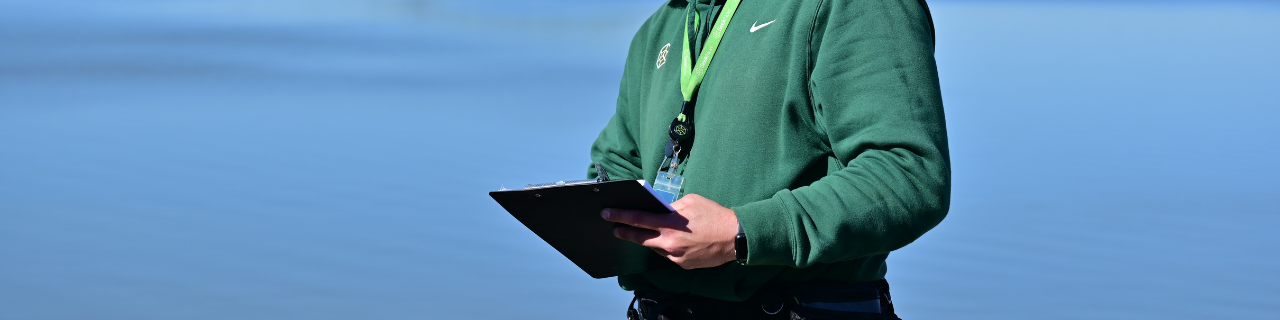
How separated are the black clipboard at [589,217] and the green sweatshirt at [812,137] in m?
0.08

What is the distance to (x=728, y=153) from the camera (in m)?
1.08

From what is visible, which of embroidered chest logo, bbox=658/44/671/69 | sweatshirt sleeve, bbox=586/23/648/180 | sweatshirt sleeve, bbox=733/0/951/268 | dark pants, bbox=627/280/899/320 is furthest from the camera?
sweatshirt sleeve, bbox=586/23/648/180

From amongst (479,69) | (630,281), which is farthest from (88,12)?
(630,281)

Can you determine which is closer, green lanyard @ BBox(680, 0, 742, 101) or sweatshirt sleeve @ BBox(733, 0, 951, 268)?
sweatshirt sleeve @ BBox(733, 0, 951, 268)

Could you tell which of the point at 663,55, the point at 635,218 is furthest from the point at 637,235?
the point at 663,55

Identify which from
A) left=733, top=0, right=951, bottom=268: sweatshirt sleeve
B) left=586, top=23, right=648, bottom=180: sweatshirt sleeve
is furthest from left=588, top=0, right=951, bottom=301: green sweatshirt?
left=586, top=23, right=648, bottom=180: sweatshirt sleeve

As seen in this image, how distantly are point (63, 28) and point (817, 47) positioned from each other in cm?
957

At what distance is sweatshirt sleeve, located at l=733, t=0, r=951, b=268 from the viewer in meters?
0.91

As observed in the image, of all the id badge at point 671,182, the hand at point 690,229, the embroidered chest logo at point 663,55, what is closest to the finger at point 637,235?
the hand at point 690,229

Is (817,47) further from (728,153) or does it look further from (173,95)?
(173,95)

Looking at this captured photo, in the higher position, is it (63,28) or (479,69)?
(63,28)

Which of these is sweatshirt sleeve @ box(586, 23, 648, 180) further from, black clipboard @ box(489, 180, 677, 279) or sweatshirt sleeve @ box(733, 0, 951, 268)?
sweatshirt sleeve @ box(733, 0, 951, 268)

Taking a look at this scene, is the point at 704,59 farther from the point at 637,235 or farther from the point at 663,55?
the point at 637,235

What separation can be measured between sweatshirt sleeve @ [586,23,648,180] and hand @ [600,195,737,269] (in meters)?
0.45
